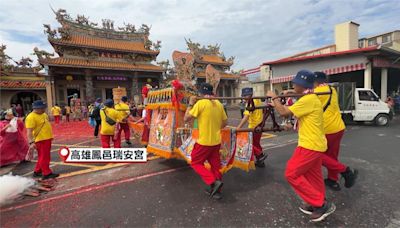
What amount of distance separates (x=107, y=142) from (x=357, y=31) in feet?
69.3

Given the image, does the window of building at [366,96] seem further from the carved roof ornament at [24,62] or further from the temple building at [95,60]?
the carved roof ornament at [24,62]

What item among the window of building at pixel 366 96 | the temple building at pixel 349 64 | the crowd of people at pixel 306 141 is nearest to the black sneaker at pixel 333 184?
the crowd of people at pixel 306 141

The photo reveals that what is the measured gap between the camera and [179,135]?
4.02m

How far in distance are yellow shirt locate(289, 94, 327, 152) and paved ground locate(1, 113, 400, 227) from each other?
89cm

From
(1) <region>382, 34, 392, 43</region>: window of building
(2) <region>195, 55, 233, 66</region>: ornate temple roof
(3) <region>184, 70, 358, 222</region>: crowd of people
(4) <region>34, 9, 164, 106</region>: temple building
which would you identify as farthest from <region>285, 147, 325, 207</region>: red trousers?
(1) <region>382, 34, 392, 43</region>: window of building

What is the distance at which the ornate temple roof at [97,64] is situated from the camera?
1597cm

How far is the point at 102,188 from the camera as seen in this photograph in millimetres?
3514

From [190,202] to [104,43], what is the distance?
19.6 metres

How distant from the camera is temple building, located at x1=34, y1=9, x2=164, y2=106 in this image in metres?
16.6

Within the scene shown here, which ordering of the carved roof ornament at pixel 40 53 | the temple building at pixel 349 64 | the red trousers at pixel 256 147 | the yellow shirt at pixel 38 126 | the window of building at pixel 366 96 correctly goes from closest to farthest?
the yellow shirt at pixel 38 126
the red trousers at pixel 256 147
the window of building at pixel 366 96
the temple building at pixel 349 64
the carved roof ornament at pixel 40 53

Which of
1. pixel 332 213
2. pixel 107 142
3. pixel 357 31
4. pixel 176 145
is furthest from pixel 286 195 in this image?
pixel 357 31

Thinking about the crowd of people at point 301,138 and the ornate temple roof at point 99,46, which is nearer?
the crowd of people at point 301,138

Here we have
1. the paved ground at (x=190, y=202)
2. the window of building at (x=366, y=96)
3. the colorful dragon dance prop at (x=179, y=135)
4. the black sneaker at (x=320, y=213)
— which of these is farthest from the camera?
the window of building at (x=366, y=96)

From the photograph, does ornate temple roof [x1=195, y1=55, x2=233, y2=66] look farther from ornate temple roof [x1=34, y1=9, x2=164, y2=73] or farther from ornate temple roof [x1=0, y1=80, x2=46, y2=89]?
ornate temple roof [x1=0, y1=80, x2=46, y2=89]
